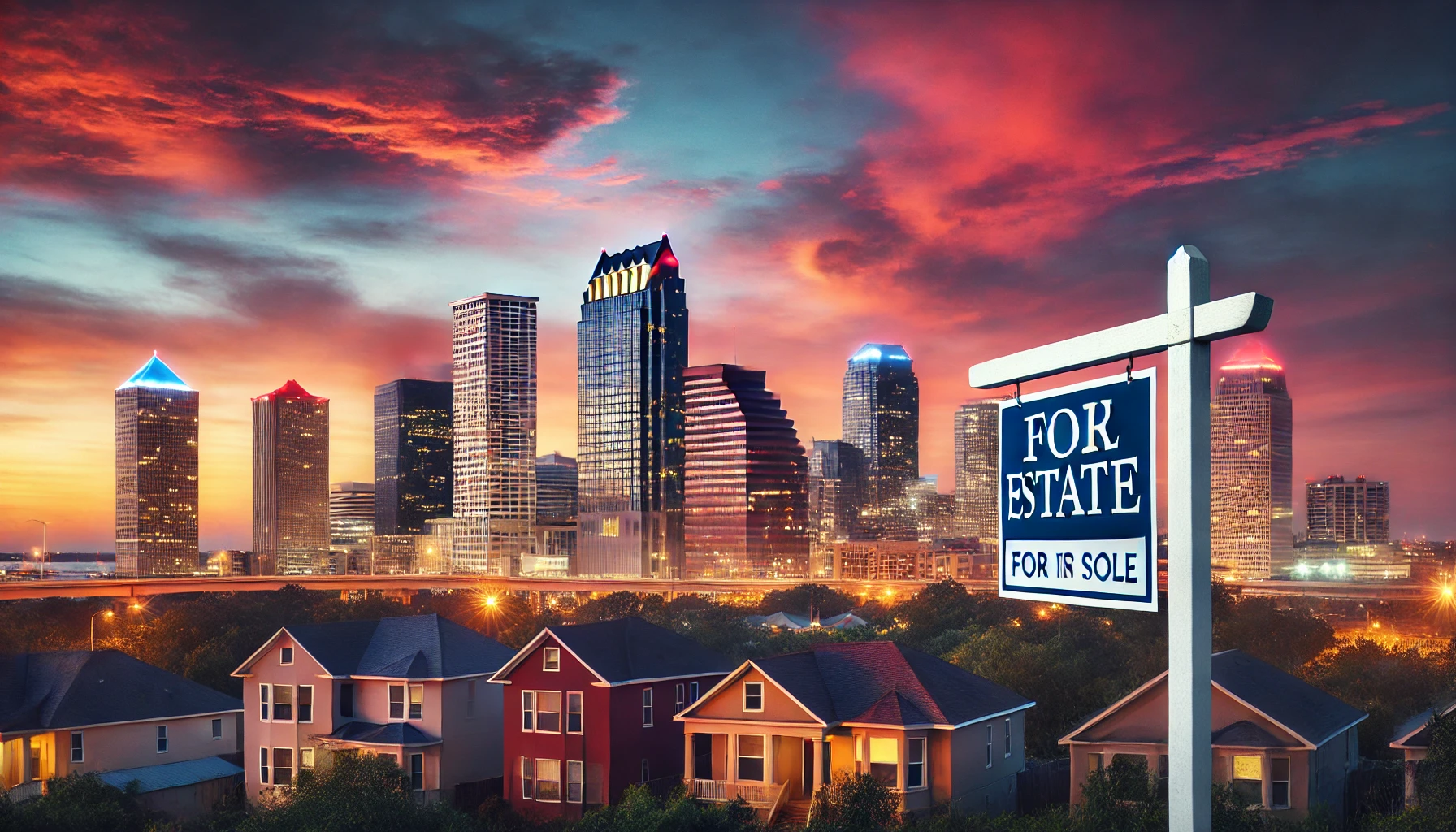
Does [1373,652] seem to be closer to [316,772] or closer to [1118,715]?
[1118,715]

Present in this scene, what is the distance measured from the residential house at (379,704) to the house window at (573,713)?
590 centimetres

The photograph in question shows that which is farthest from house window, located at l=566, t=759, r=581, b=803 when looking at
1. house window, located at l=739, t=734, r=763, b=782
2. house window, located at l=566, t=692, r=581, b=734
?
house window, located at l=739, t=734, r=763, b=782

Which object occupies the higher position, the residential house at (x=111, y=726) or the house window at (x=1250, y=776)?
the house window at (x=1250, y=776)

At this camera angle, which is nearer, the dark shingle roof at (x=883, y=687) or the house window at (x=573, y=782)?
the dark shingle roof at (x=883, y=687)

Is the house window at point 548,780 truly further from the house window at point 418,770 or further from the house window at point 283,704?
the house window at point 283,704

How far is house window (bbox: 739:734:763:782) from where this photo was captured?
3709cm

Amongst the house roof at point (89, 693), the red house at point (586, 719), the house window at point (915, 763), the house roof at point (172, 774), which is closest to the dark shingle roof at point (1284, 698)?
the house window at point (915, 763)

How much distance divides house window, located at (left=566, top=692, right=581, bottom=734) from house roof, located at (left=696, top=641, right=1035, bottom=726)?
7.88 meters

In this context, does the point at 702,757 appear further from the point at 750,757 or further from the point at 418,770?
the point at 418,770

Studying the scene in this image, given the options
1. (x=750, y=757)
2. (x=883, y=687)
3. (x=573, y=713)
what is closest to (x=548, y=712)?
(x=573, y=713)

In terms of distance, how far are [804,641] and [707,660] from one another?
2575 cm

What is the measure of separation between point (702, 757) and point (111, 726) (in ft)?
78.5

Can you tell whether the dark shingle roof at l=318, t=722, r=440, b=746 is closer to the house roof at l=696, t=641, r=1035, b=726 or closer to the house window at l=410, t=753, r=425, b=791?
the house window at l=410, t=753, r=425, b=791

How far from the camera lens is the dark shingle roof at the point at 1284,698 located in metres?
33.6
